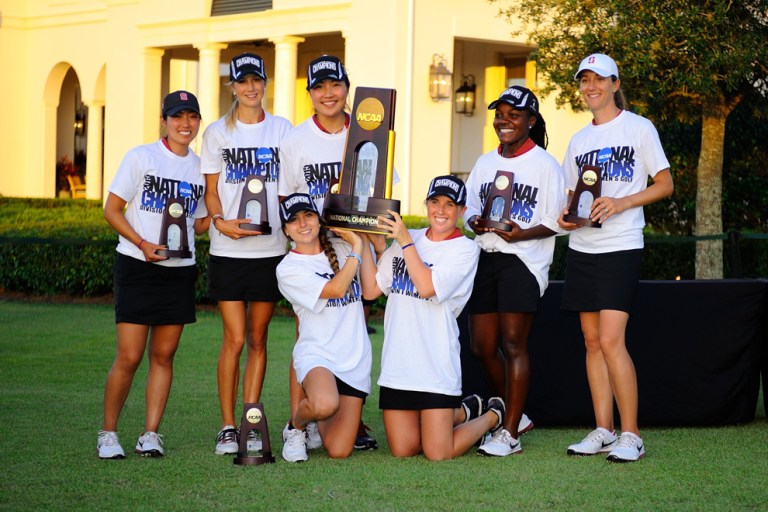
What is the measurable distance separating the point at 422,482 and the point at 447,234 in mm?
1380

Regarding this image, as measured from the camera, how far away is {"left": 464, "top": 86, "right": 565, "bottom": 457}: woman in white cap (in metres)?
6.00

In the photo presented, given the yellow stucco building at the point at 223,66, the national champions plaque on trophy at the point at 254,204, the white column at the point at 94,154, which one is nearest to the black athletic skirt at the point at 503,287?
the national champions plaque on trophy at the point at 254,204

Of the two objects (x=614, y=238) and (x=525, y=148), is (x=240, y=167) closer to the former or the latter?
(x=525, y=148)

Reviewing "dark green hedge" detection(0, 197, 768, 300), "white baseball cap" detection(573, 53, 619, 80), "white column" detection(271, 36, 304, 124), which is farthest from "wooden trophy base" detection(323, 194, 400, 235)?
"white column" detection(271, 36, 304, 124)

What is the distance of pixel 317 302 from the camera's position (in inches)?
233

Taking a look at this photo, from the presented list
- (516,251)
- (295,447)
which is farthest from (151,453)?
(516,251)

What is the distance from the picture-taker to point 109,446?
587 centimetres

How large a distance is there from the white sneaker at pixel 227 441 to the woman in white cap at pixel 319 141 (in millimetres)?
284

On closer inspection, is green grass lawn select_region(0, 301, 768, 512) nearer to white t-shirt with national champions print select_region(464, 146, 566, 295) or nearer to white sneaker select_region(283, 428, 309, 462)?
white sneaker select_region(283, 428, 309, 462)

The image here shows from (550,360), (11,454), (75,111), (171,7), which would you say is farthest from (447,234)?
(75,111)

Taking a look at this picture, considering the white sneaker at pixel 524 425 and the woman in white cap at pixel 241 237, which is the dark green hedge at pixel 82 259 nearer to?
the white sneaker at pixel 524 425

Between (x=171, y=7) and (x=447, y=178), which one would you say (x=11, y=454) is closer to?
(x=447, y=178)

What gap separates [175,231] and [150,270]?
0.26 meters

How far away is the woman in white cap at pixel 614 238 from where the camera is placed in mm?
5863
